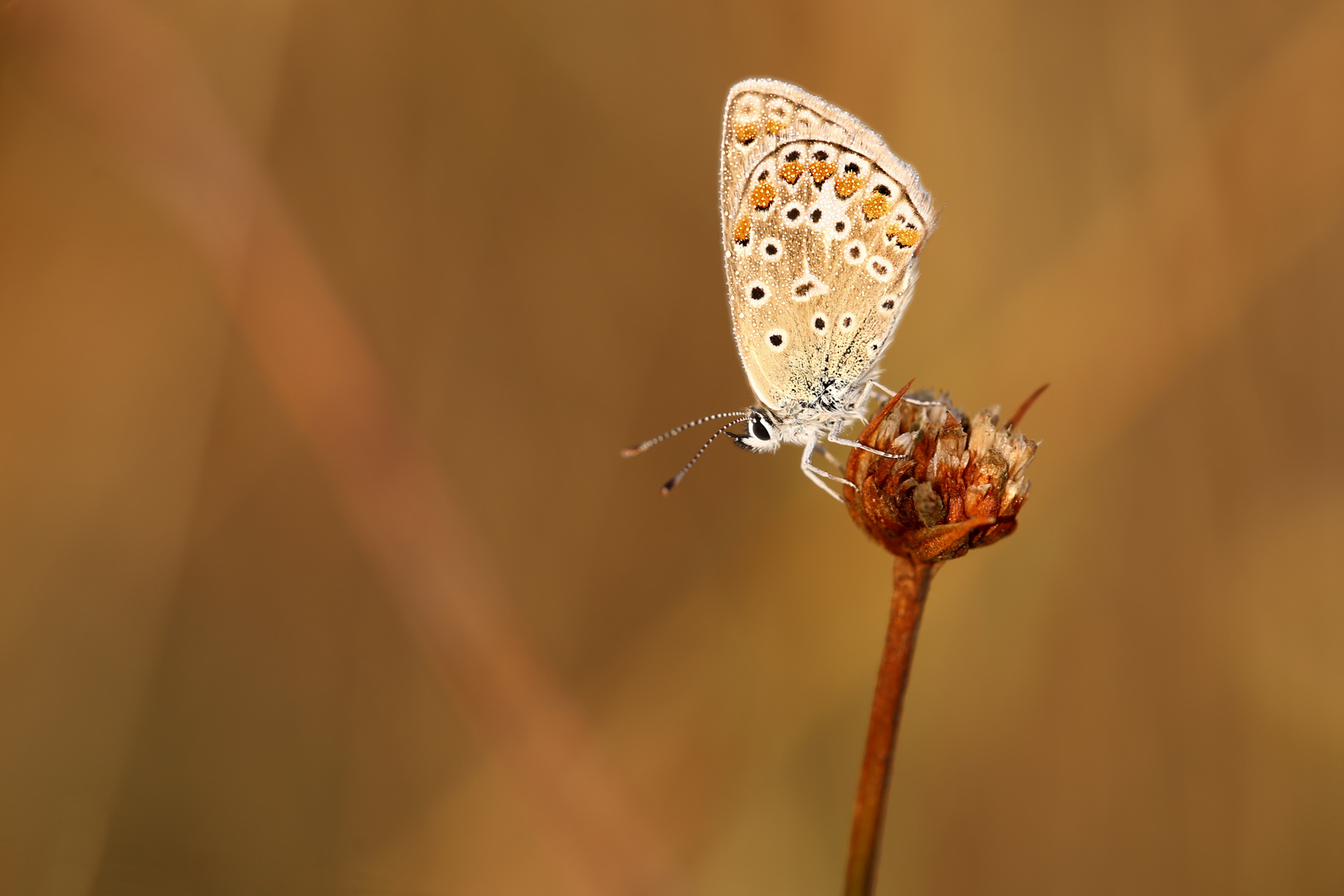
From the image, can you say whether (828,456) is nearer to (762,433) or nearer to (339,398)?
(762,433)

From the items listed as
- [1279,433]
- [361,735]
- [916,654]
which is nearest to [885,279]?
[916,654]

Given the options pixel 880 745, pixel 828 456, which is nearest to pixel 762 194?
pixel 828 456

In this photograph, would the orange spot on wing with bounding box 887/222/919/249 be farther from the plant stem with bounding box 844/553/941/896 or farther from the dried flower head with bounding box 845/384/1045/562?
the plant stem with bounding box 844/553/941/896

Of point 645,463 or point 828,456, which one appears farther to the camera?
point 645,463

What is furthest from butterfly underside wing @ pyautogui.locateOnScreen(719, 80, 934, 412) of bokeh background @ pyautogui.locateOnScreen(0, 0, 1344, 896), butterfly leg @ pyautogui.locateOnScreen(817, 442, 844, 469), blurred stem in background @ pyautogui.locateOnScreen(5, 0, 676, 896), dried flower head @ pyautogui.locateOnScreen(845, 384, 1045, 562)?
blurred stem in background @ pyautogui.locateOnScreen(5, 0, 676, 896)

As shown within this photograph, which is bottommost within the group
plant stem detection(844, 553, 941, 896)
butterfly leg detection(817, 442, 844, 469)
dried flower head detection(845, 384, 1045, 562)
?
plant stem detection(844, 553, 941, 896)

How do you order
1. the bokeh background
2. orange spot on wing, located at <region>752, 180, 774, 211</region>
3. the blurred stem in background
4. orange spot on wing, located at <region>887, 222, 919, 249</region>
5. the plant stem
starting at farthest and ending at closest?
1. the bokeh background
2. orange spot on wing, located at <region>752, 180, 774, 211</region>
3. orange spot on wing, located at <region>887, 222, 919, 249</region>
4. the blurred stem in background
5. the plant stem
